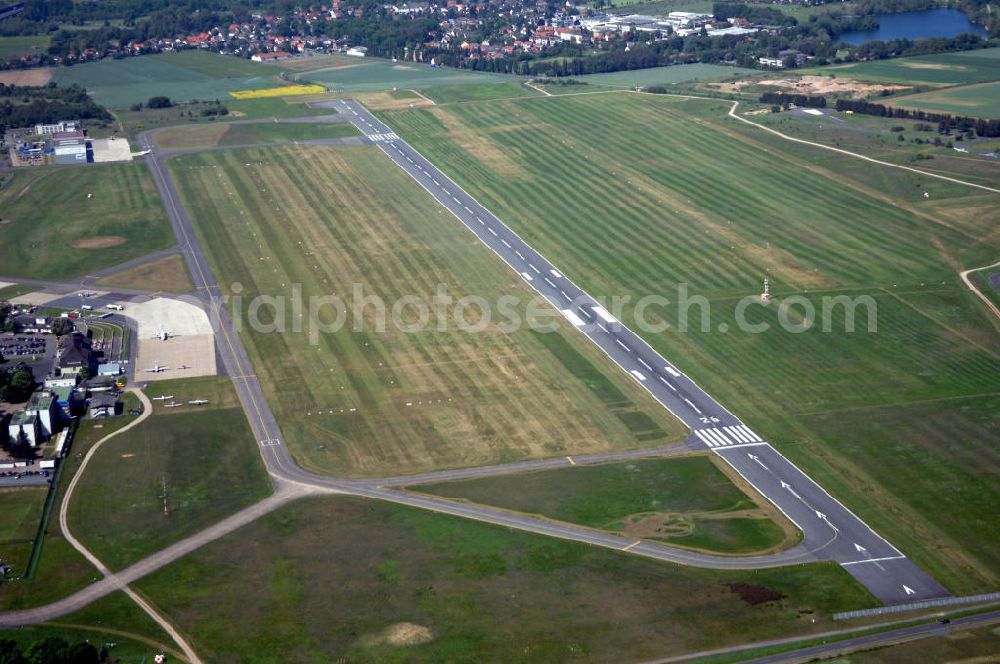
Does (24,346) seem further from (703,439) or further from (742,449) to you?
(742,449)

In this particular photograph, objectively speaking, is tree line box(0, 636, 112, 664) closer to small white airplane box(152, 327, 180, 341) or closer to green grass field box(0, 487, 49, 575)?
green grass field box(0, 487, 49, 575)

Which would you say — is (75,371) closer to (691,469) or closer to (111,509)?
(111,509)

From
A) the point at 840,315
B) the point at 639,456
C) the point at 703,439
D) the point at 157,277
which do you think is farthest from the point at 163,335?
the point at 840,315

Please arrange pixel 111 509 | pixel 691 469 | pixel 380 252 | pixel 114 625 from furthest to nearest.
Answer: pixel 380 252 → pixel 691 469 → pixel 111 509 → pixel 114 625

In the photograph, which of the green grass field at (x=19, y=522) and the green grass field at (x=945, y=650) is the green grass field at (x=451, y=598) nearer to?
the green grass field at (x=945, y=650)

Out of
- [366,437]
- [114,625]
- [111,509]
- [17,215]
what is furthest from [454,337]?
[17,215]

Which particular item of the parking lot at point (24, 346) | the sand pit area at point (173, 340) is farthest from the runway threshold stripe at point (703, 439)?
the parking lot at point (24, 346)

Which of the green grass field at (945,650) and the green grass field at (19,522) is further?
the green grass field at (19,522)
